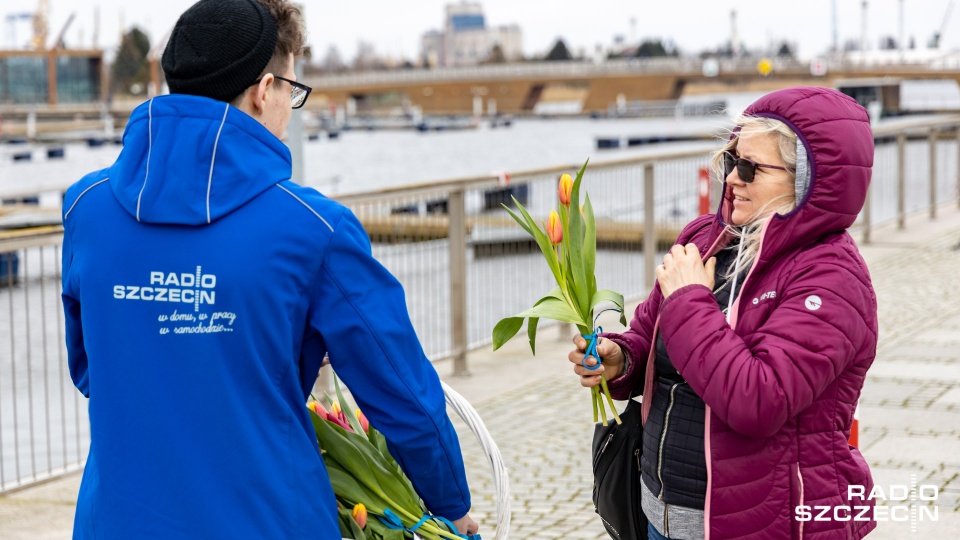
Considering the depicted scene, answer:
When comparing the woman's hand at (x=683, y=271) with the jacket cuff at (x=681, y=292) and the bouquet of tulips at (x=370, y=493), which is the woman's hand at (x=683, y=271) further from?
the bouquet of tulips at (x=370, y=493)

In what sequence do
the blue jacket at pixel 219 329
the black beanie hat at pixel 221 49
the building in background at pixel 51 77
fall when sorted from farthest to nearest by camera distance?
the building in background at pixel 51 77 → the black beanie hat at pixel 221 49 → the blue jacket at pixel 219 329

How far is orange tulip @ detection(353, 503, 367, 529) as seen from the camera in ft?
7.67

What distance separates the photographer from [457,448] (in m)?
2.34

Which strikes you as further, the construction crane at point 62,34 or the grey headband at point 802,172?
the construction crane at point 62,34

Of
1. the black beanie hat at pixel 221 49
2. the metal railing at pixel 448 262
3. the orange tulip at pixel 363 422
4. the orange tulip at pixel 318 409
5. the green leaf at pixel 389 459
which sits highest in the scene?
the black beanie hat at pixel 221 49

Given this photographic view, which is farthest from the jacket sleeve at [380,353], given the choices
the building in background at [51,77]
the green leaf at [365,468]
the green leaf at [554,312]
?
the building in background at [51,77]

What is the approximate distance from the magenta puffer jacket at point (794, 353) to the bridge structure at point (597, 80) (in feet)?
319

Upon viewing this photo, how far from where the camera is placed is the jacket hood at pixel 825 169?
2.52m

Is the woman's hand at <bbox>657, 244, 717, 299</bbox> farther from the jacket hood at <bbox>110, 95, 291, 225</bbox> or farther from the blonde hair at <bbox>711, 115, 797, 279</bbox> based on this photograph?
the jacket hood at <bbox>110, 95, 291, 225</bbox>

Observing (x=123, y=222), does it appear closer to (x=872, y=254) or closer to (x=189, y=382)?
(x=189, y=382)

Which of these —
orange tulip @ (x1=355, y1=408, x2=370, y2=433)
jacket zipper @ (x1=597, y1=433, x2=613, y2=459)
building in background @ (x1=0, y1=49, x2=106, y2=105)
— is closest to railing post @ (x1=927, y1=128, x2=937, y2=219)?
jacket zipper @ (x1=597, y1=433, x2=613, y2=459)

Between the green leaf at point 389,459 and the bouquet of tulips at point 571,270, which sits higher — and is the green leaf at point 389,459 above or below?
below

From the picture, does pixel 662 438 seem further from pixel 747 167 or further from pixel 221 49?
pixel 221 49

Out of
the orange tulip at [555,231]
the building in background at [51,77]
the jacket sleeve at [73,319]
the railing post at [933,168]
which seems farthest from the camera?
the building in background at [51,77]
